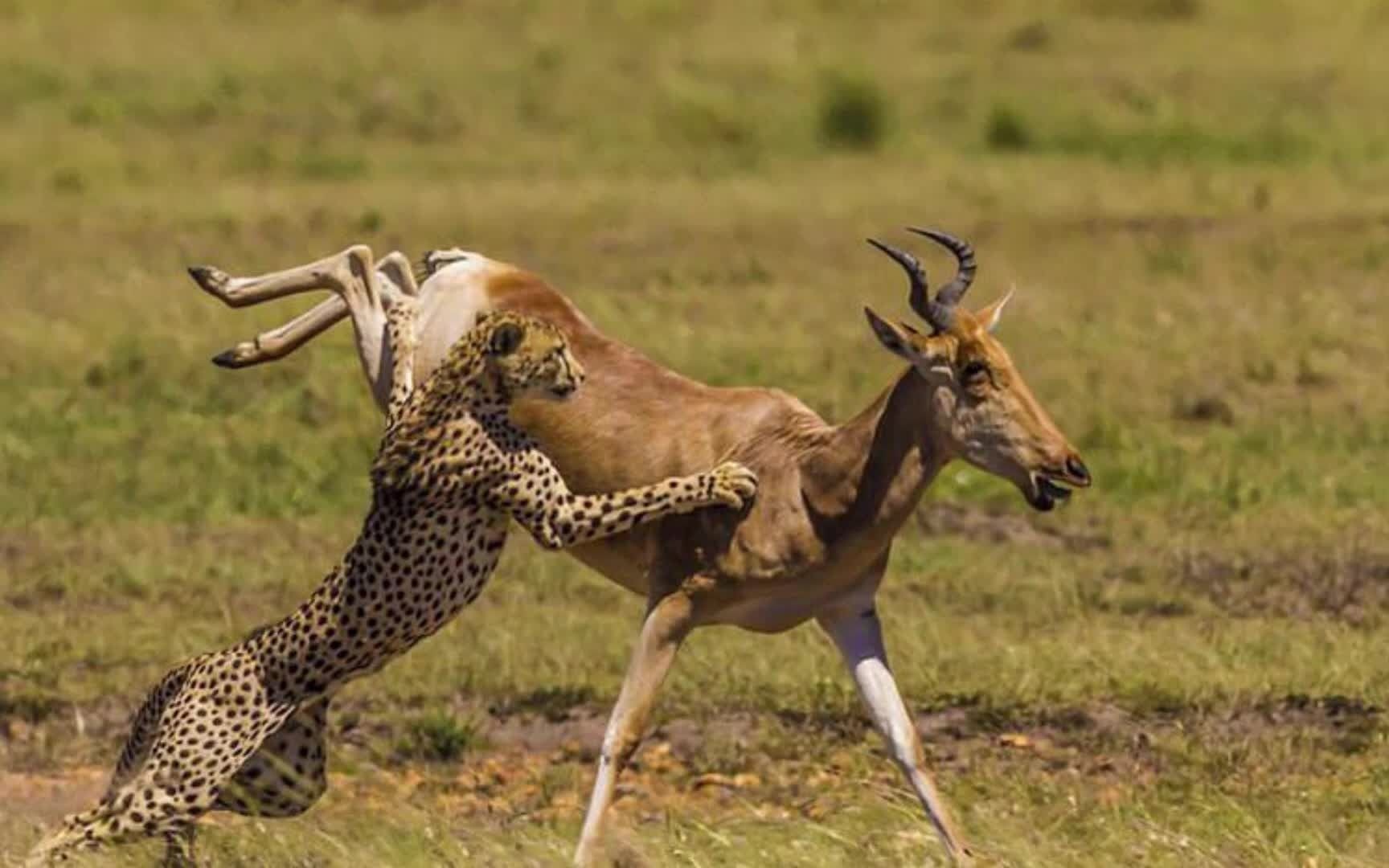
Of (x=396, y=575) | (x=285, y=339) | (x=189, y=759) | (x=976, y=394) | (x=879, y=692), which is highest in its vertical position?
(x=285, y=339)

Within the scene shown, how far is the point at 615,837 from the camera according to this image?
7.34 metres

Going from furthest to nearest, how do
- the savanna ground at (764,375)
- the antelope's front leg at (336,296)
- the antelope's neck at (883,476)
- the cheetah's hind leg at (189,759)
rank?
1. the savanna ground at (764,375)
2. the antelope's front leg at (336,296)
3. the antelope's neck at (883,476)
4. the cheetah's hind leg at (189,759)

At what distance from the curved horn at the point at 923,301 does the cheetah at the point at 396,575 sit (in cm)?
70

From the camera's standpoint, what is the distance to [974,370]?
7488 millimetres

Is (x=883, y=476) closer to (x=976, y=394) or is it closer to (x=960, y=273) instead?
(x=976, y=394)

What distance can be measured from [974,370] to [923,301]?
0.19m

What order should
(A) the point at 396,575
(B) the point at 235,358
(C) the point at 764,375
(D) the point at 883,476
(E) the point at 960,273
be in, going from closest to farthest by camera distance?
(A) the point at 396,575 < (E) the point at 960,273 < (D) the point at 883,476 < (B) the point at 235,358 < (C) the point at 764,375

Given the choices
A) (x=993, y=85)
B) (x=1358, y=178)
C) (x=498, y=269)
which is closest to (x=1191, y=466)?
(x=498, y=269)

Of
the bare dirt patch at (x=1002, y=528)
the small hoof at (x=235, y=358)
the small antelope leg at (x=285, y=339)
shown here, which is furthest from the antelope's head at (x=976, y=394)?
the bare dirt patch at (x=1002, y=528)

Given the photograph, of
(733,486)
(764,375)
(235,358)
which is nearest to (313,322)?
(235,358)

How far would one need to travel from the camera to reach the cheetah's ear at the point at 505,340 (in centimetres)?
747

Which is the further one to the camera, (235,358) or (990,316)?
(235,358)

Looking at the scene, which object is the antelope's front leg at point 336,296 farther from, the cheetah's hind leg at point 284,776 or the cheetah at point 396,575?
the cheetah's hind leg at point 284,776

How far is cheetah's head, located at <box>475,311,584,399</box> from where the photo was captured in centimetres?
748
